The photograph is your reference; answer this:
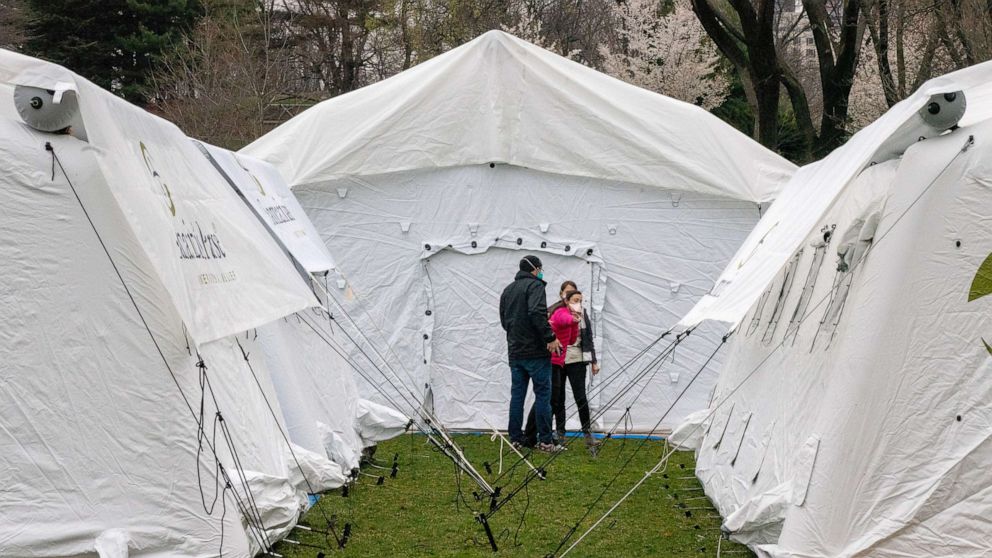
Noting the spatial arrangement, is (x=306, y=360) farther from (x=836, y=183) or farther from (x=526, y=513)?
(x=836, y=183)

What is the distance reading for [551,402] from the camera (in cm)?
1075

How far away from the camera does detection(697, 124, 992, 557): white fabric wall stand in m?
5.16

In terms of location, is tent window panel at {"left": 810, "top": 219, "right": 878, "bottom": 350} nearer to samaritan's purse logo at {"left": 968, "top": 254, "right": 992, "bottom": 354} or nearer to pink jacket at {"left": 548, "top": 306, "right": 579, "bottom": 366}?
samaritan's purse logo at {"left": 968, "top": 254, "right": 992, "bottom": 354}

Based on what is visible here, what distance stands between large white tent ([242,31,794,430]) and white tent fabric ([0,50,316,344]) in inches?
187

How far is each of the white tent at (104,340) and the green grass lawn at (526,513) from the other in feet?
3.89

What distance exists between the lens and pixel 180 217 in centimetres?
565

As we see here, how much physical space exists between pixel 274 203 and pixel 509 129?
3340 millimetres

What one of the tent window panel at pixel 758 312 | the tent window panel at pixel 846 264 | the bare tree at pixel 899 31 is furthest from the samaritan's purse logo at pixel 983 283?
the bare tree at pixel 899 31

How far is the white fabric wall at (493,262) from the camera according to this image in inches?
446

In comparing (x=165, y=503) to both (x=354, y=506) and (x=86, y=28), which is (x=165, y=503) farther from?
(x=86, y=28)

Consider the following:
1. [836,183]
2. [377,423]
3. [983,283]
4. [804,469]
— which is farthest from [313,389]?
[983,283]

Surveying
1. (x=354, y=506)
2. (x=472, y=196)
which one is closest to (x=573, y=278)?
(x=472, y=196)

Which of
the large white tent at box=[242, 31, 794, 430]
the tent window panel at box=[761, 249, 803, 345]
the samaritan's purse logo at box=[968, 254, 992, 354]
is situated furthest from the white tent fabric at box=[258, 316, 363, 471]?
the samaritan's purse logo at box=[968, 254, 992, 354]

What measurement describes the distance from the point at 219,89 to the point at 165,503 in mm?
18448
